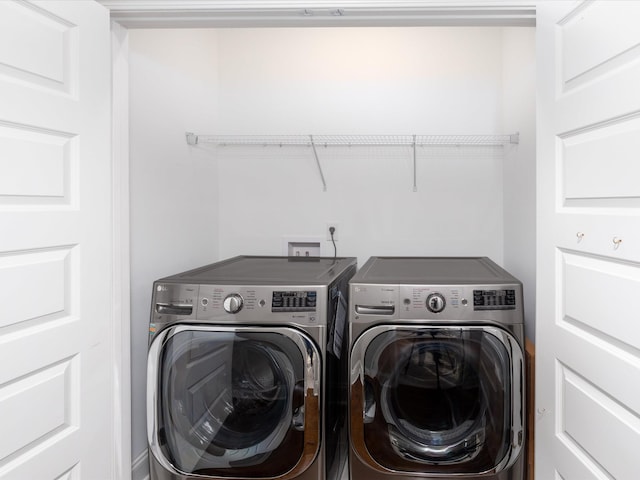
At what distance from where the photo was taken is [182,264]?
2355mm

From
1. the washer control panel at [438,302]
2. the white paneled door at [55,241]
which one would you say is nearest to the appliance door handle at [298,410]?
the washer control panel at [438,302]

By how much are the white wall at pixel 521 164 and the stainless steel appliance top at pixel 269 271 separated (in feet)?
2.75

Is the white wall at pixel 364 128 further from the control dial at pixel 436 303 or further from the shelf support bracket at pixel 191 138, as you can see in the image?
the control dial at pixel 436 303

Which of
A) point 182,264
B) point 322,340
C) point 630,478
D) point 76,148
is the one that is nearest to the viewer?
point 630,478

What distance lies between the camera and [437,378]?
1.75 m

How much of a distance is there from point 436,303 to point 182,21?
137 cm

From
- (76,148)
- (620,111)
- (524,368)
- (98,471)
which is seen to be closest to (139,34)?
(76,148)

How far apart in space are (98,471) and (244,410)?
51 cm

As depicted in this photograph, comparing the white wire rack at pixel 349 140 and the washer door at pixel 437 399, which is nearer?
the washer door at pixel 437 399

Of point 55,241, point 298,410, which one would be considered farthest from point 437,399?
point 55,241

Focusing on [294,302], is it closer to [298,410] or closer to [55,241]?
[298,410]

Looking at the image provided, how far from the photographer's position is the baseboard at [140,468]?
76.9 inches

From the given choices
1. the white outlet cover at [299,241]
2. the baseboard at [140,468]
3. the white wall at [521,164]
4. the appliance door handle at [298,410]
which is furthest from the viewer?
the white outlet cover at [299,241]

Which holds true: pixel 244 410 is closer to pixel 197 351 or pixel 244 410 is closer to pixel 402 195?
pixel 197 351
